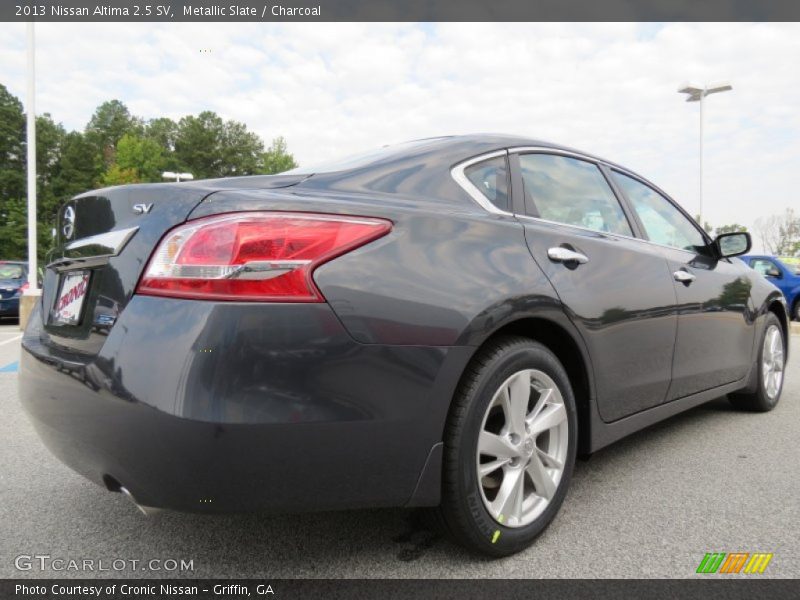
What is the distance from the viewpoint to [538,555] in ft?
6.74

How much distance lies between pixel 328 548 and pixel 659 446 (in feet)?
6.66

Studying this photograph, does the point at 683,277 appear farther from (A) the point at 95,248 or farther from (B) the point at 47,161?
(B) the point at 47,161

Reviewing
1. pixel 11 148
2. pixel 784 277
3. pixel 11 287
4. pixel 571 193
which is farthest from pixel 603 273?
pixel 11 148

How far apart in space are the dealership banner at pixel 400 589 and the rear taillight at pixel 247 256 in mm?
888

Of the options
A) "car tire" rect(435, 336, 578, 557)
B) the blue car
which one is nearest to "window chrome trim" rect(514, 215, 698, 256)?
"car tire" rect(435, 336, 578, 557)

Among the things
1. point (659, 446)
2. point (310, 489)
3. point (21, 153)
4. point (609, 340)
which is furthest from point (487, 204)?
point (21, 153)

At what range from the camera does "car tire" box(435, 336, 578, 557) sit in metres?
1.86

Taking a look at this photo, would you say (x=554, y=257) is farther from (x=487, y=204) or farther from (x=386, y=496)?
(x=386, y=496)

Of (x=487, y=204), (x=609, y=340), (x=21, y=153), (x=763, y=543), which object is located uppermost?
(x=21, y=153)

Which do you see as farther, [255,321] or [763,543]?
[763,543]

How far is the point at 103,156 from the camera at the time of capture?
59.1 metres

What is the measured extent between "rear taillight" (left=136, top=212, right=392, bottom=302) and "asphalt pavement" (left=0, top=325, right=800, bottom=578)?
3.06 feet

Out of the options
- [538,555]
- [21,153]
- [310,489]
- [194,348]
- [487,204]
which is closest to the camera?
[194,348]

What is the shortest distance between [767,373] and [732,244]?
1028 mm
